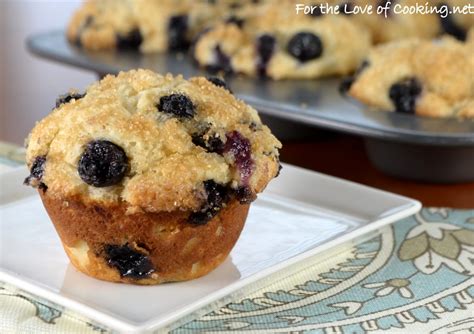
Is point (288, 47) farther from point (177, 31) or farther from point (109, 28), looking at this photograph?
point (109, 28)

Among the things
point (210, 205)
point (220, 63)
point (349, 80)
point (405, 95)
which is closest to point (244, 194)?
point (210, 205)

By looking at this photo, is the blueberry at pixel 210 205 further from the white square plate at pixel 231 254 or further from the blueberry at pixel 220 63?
the blueberry at pixel 220 63

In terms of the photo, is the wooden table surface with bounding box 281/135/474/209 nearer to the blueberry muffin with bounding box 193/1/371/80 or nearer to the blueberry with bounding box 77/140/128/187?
the blueberry muffin with bounding box 193/1/371/80

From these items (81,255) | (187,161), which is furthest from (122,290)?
(187,161)

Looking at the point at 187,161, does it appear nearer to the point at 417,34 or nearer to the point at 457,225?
the point at 457,225

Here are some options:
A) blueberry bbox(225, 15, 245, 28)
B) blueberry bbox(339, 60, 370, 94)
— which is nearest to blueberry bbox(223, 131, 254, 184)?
blueberry bbox(339, 60, 370, 94)
